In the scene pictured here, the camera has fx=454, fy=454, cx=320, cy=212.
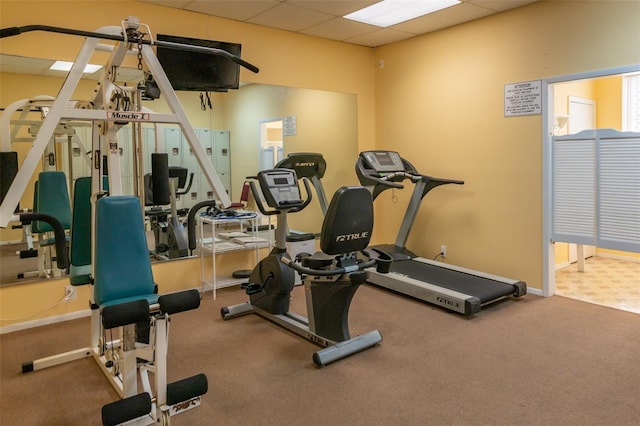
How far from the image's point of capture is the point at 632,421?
2.34m

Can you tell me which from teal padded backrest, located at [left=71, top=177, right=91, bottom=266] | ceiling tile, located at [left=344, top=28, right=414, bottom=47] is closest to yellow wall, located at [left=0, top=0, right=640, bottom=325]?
ceiling tile, located at [left=344, top=28, right=414, bottom=47]

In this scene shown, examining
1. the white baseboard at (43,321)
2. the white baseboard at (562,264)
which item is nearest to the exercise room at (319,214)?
the white baseboard at (43,321)

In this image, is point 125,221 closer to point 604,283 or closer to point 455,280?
point 455,280

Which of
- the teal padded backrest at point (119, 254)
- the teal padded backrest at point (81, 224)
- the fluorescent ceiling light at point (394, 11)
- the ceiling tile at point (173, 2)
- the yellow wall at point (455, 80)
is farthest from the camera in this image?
the fluorescent ceiling light at point (394, 11)

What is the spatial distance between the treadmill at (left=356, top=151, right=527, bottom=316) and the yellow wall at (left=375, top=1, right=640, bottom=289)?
1.10ft

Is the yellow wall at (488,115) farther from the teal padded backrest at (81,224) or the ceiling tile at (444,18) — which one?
the teal padded backrest at (81,224)

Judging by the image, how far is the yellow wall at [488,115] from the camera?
4035mm

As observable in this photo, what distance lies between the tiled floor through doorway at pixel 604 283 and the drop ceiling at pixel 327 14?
2.89 meters

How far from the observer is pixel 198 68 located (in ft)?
14.5

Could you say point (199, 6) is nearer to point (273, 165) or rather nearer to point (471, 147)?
point (273, 165)

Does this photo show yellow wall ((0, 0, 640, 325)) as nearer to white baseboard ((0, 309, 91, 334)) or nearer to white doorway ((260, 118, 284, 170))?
white baseboard ((0, 309, 91, 334))

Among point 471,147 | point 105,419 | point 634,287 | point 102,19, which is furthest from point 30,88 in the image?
point 634,287

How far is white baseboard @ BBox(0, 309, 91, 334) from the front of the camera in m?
3.71

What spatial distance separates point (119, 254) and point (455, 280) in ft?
10.3
